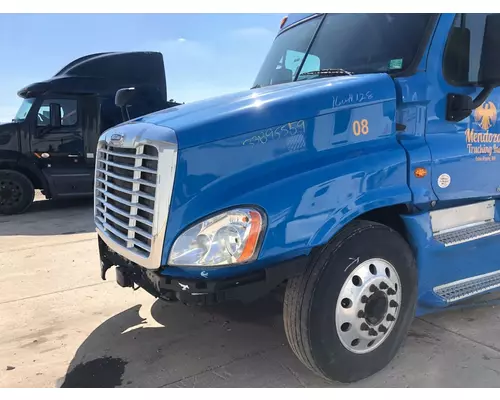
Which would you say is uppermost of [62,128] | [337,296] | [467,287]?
[62,128]

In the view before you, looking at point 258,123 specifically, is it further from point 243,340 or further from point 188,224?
point 243,340

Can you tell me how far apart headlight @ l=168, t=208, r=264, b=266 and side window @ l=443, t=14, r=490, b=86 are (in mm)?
1881

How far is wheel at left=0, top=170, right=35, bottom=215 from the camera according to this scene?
970 centimetres

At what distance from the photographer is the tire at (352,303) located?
273 centimetres

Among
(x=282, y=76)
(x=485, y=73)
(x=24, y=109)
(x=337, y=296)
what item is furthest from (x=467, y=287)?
(x=24, y=109)

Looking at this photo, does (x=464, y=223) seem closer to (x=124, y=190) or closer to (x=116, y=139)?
(x=124, y=190)

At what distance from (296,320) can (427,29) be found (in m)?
2.20

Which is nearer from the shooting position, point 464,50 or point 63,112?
point 464,50

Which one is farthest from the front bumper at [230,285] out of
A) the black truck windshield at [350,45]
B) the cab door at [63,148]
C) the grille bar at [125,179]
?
the cab door at [63,148]

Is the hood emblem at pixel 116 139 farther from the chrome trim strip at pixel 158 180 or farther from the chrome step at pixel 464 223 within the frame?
the chrome step at pixel 464 223

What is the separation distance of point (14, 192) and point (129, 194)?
8051mm

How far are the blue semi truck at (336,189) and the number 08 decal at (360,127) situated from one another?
0.01 meters

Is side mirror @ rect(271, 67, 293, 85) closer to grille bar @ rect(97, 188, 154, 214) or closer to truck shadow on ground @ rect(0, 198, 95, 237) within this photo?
grille bar @ rect(97, 188, 154, 214)

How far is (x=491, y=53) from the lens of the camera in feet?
9.89
